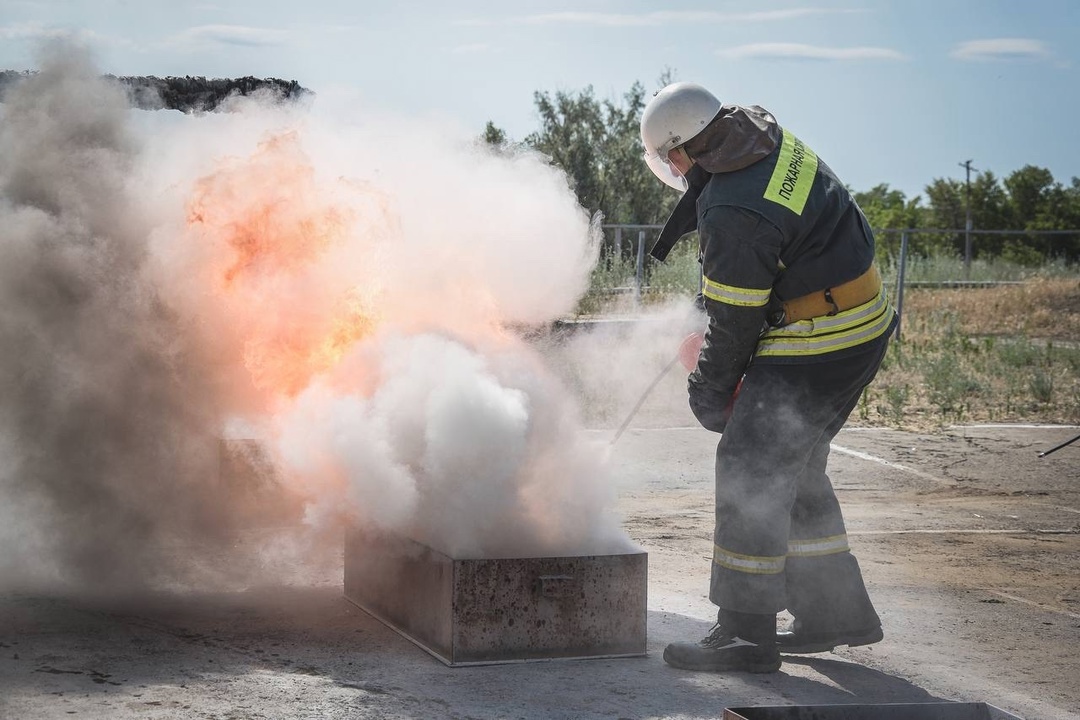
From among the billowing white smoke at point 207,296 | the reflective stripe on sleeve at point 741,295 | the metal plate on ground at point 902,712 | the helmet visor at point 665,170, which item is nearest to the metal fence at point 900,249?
the billowing white smoke at point 207,296

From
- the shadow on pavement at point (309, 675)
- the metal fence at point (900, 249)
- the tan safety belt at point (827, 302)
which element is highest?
the metal fence at point (900, 249)

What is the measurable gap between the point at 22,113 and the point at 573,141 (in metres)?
18.7

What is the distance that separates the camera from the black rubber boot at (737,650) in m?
4.91

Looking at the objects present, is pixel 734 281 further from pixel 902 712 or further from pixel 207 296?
pixel 207 296

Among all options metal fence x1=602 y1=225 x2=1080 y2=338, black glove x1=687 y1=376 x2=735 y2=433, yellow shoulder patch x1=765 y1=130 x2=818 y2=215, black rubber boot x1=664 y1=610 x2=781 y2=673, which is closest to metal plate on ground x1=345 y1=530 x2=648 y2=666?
black rubber boot x1=664 y1=610 x2=781 y2=673

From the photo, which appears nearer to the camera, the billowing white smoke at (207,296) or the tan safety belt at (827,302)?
the tan safety belt at (827,302)

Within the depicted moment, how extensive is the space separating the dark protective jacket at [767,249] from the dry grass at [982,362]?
761 cm

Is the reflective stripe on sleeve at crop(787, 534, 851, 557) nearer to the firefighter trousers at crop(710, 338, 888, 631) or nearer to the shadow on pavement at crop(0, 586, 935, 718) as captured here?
the firefighter trousers at crop(710, 338, 888, 631)

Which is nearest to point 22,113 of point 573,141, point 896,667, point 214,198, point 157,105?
point 157,105

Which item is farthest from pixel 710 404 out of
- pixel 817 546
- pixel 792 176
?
pixel 792 176

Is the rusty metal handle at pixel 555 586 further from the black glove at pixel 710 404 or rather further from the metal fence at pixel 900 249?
the metal fence at pixel 900 249

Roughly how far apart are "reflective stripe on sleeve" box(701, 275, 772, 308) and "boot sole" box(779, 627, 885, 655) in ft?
5.04

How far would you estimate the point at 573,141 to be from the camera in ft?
80.6

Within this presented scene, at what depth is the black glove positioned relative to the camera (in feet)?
16.5
